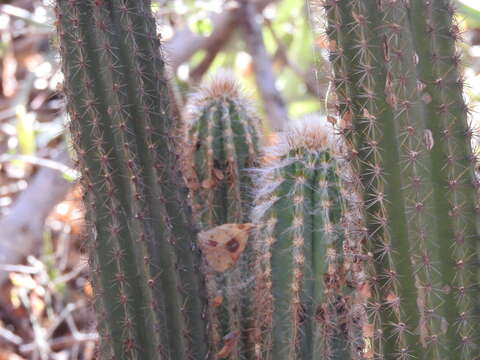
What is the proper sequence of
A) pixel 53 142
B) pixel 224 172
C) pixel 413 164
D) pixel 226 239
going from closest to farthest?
pixel 413 164
pixel 226 239
pixel 224 172
pixel 53 142

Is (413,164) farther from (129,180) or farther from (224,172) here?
(224,172)

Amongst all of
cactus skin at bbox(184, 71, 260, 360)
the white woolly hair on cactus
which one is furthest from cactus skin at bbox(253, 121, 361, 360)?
the white woolly hair on cactus

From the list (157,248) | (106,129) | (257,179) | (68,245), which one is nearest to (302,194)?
(257,179)

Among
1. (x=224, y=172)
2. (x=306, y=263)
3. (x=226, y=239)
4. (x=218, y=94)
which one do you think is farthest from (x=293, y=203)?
(x=218, y=94)

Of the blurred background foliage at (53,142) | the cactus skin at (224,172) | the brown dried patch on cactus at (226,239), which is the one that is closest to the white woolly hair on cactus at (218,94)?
the cactus skin at (224,172)

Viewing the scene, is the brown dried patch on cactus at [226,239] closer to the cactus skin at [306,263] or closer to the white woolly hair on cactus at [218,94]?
the cactus skin at [306,263]
